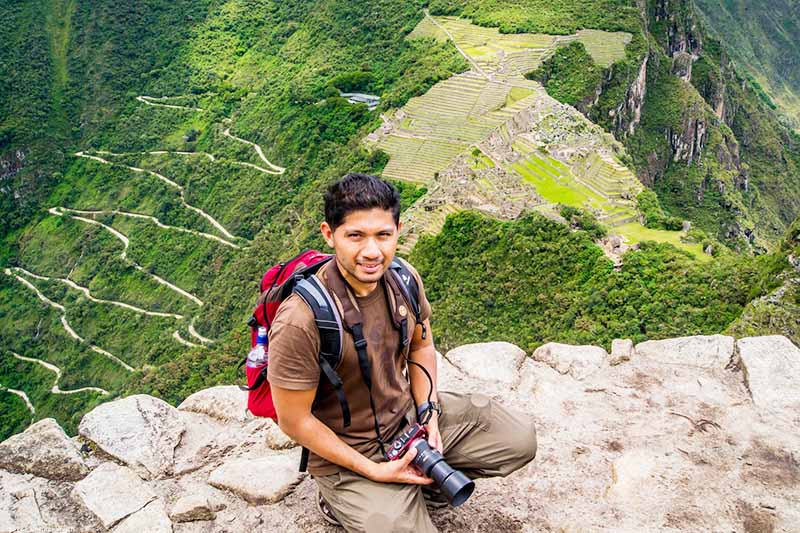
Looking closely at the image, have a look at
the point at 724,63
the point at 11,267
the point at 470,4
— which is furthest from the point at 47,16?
the point at 724,63

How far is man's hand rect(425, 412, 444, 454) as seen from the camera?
3.77 metres

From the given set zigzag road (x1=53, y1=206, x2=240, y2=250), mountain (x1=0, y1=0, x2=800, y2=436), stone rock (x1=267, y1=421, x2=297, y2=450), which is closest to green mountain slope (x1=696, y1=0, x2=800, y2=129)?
mountain (x1=0, y1=0, x2=800, y2=436)

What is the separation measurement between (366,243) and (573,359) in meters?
3.23

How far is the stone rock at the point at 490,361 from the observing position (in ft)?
19.5

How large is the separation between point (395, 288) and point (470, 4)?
47.7 meters

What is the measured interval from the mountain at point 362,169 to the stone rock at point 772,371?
10130 millimetres

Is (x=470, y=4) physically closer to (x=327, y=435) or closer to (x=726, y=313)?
(x=726, y=313)

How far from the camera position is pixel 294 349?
334cm

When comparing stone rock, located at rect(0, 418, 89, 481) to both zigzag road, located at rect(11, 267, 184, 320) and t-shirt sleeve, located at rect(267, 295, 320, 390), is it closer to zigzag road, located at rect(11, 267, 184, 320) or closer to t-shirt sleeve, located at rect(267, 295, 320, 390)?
t-shirt sleeve, located at rect(267, 295, 320, 390)

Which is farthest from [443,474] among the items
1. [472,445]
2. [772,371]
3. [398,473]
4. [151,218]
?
[151,218]

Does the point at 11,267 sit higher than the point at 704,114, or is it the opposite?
the point at 704,114

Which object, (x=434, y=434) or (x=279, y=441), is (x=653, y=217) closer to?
(x=279, y=441)

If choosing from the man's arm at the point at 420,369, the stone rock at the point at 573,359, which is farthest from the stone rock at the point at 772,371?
the man's arm at the point at 420,369

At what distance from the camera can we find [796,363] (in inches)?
206
